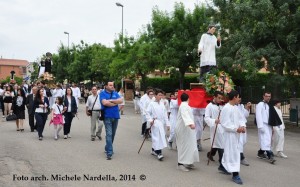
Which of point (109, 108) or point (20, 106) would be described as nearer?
point (109, 108)

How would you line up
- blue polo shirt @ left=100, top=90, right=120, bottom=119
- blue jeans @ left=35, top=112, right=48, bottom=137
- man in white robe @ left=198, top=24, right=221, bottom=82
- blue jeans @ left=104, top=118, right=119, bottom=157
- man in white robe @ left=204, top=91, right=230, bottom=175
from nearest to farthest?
man in white robe @ left=204, top=91, right=230, bottom=175, blue jeans @ left=104, top=118, right=119, bottom=157, blue polo shirt @ left=100, top=90, right=120, bottom=119, man in white robe @ left=198, top=24, right=221, bottom=82, blue jeans @ left=35, top=112, right=48, bottom=137

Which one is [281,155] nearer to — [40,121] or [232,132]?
[232,132]

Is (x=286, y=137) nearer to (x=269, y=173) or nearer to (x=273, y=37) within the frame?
(x=273, y=37)

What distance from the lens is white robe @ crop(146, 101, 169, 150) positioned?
9.71 m

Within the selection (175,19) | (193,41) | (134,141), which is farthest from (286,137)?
(175,19)

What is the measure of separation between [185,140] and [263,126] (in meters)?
2.73

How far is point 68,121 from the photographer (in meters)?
13.4

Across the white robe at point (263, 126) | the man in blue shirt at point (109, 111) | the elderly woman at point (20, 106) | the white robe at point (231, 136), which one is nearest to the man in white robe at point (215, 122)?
the white robe at point (231, 136)

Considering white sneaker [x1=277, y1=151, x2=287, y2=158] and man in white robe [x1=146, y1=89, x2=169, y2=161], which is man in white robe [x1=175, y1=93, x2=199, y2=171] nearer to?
man in white robe [x1=146, y1=89, x2=169, y2=161]

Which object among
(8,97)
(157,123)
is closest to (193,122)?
(157,123)

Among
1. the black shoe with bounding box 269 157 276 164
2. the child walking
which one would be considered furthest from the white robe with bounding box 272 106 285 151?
the child walking

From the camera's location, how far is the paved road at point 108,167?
7.53 metres

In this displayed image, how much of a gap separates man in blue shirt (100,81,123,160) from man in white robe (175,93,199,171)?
1.85m

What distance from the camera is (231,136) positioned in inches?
309
